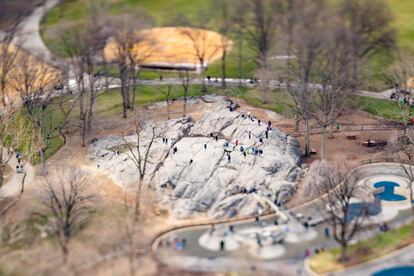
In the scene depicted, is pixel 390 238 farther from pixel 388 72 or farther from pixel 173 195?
pixel 388 72

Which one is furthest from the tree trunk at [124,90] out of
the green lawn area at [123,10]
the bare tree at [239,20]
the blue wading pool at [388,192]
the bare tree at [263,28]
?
the blue wading pool at [388,192]

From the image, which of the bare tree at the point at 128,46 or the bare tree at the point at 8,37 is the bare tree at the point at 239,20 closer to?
the bare tree at the point at 128,46

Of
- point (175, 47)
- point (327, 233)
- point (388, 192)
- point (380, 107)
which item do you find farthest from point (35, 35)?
point (327, 233)

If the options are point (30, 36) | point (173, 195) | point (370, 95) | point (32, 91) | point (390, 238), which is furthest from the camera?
point (30, 36)

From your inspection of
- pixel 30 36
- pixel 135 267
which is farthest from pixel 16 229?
pixel 30 36

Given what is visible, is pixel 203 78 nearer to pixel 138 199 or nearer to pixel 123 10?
pixel 138 199

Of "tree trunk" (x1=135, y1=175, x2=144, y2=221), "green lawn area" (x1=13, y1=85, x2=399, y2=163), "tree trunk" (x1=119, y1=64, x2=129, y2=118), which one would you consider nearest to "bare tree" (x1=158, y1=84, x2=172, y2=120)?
"green lawn area" (x1=13, y1=85, x2=399, y2=163)

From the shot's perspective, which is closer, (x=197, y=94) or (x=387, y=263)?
(x=387, y=263)
